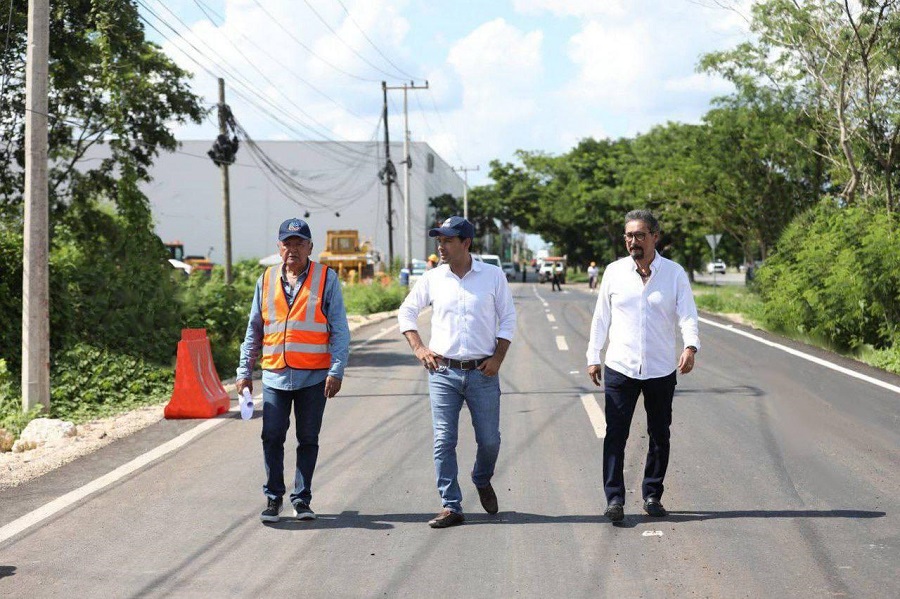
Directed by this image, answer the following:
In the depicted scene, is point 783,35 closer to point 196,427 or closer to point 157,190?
point 196,427

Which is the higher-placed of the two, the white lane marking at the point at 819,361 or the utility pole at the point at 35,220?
the utility pole at the point at 35,220

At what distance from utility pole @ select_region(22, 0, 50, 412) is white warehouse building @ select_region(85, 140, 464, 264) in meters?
65.2

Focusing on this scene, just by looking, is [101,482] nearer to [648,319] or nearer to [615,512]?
[615,512]

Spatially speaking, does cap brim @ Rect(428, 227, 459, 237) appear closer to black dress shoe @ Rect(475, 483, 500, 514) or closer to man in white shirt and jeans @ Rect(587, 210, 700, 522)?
man in white shirt and jeans @ Rect(587, 210, 700, 522)

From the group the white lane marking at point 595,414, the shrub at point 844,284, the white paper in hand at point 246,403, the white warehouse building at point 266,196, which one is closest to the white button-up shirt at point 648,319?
the white paper in hand at point 246,403

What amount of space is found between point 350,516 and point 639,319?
2.16 m

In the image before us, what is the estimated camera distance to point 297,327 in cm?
670

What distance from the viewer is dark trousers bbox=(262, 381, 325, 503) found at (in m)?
A: 6.73

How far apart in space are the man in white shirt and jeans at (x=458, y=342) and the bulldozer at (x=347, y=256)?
1846 inches

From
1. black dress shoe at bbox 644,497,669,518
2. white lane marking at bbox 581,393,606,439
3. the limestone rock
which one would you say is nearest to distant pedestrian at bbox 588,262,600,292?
white lane marking at bbox 581,393,606,439

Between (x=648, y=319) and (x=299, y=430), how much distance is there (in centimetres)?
227

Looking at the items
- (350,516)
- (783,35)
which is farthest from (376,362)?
(783,35)

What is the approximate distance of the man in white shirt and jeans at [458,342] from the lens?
255 inches

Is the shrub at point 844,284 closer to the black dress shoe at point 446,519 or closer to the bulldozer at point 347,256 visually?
the black dress shoe at point 446,519
